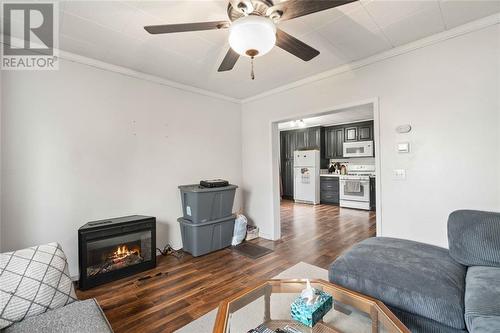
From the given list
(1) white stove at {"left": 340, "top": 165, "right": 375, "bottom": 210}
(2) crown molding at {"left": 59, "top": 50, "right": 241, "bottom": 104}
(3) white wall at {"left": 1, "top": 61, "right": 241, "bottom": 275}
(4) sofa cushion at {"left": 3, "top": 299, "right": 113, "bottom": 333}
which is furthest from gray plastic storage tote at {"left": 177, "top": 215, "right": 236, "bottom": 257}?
(1) white stove at {"left": 340, "top": 165, "right": 375, "bottom": 210}

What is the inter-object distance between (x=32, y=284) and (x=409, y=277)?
2277mm

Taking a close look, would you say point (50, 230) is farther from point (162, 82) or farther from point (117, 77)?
point (162, 82)

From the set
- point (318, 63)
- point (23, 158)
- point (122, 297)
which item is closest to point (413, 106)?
point (318, 63)

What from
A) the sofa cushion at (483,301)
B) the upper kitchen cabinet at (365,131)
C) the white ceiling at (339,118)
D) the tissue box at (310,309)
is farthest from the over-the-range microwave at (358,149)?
the tissue box at (310,309)

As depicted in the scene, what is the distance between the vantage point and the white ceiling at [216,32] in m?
1.77

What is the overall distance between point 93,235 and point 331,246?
120 inches

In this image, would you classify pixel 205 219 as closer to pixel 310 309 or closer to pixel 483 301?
pixel 310 309

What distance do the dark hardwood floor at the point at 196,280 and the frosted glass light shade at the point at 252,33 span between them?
80.3 inches

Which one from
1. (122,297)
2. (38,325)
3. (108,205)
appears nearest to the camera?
(38,325)

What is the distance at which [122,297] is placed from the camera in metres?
2.13

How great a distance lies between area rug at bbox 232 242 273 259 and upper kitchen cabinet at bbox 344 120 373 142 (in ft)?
14.7

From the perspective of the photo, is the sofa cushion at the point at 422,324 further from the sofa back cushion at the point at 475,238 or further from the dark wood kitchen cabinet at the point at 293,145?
the dark wood kitchen cabinet at the point at 293,145

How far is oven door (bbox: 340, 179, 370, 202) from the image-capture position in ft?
18.8

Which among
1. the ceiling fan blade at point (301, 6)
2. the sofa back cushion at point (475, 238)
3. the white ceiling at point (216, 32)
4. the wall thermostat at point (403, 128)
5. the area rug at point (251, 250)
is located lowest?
the area rug at point (251, 250)
